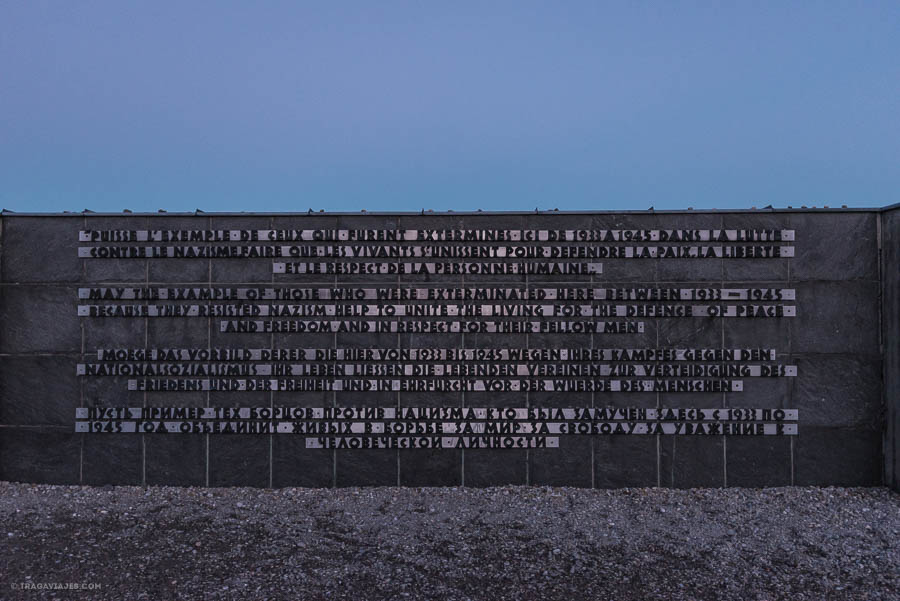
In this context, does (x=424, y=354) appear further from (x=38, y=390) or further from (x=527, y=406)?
(x=38, y=390)

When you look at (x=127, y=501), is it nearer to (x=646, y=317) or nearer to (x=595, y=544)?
(x=595, y=544)

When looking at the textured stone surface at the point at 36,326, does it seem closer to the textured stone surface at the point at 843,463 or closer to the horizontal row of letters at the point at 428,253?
the horizontal row of letters at the point at 428,253

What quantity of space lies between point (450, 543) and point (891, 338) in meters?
7.59

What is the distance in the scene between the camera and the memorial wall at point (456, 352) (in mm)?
8008

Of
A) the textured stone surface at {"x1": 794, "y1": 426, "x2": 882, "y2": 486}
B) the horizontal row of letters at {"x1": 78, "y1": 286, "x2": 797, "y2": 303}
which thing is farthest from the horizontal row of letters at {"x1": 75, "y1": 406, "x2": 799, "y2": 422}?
the horizontal row of letters at {"x1": 78, "y1": 286, "x2": 797, "y2": 303}

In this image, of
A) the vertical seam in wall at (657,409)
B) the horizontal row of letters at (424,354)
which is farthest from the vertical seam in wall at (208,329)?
the vertical seam in wall at (657,409)

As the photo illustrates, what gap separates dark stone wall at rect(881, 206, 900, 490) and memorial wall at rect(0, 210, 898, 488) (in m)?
0.07

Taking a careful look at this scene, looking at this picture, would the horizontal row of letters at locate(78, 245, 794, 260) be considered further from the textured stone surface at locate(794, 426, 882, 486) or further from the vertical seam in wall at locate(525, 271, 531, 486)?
the textured stone surface at locate(794, 426, 882, 486)

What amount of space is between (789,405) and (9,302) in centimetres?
1295

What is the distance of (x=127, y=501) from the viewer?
295 inches

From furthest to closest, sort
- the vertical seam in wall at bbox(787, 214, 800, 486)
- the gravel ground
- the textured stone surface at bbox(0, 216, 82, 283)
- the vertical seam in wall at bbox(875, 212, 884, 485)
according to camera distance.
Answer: the textured stone surface at bbox(0, 216, 82, 283), the vertical seam in wall at bbox(787, 214, 800, 486), the vertical seam in wall at bbox(875, 212, 884, 485), the gravel ground

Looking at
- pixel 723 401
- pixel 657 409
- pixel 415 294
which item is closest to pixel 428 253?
pixel 415 294

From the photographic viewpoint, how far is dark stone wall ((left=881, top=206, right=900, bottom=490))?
7.75 metres

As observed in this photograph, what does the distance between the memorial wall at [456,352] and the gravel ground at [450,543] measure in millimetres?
528
